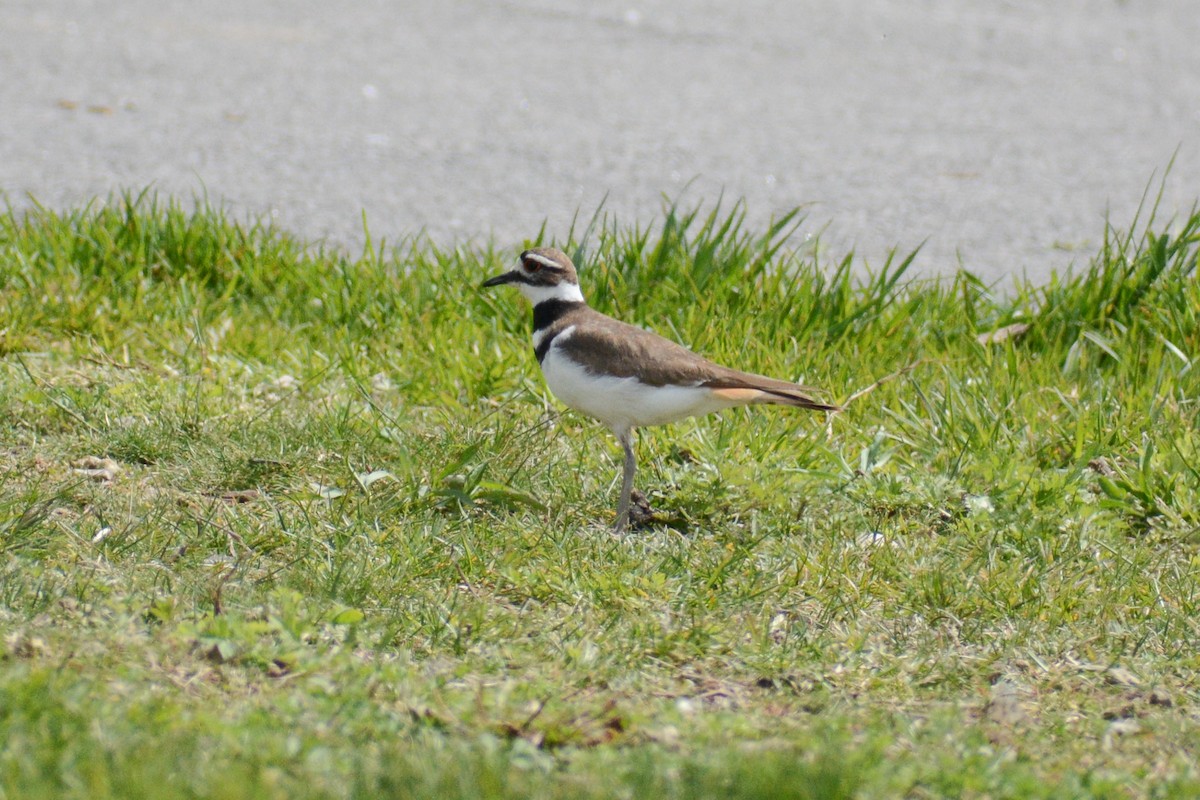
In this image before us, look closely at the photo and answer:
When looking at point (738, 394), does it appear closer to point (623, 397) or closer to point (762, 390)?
point (762, 390)

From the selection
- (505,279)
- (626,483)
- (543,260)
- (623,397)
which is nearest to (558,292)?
(543,260)

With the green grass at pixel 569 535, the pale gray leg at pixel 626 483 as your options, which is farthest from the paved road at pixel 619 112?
the pale gray leg at pixel 626 483

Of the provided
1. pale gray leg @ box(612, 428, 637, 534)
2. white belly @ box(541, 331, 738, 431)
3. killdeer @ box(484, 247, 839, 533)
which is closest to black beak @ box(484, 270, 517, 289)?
killdeer @ box(484, 247, 839, 533)

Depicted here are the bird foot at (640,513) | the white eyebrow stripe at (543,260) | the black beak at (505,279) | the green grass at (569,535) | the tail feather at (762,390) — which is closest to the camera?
the green grass at (569,535)

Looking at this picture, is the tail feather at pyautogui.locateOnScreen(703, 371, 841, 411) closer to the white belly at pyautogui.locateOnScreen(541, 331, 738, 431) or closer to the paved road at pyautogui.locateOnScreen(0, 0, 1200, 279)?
the white belly at pyautogui.locateOnScreen(541, 331, 738, 431)

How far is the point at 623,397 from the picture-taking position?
15.3 ft

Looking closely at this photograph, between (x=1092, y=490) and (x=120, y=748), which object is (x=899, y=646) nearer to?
(x=1092, y=490)

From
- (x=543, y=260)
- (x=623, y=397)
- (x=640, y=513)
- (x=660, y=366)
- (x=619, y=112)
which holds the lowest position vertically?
(x=640, y=513)

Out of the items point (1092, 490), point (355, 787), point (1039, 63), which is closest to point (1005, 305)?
point (1092, 490)

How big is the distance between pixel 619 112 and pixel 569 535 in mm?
5673

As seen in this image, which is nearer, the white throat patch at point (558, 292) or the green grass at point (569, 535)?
the green grass at point (569, 535)

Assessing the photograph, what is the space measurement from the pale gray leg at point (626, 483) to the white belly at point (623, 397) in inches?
1.7

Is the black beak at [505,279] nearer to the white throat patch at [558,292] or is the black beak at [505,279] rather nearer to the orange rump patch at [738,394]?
the white throat patch at [558,292]

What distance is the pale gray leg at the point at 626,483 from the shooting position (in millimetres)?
4680
